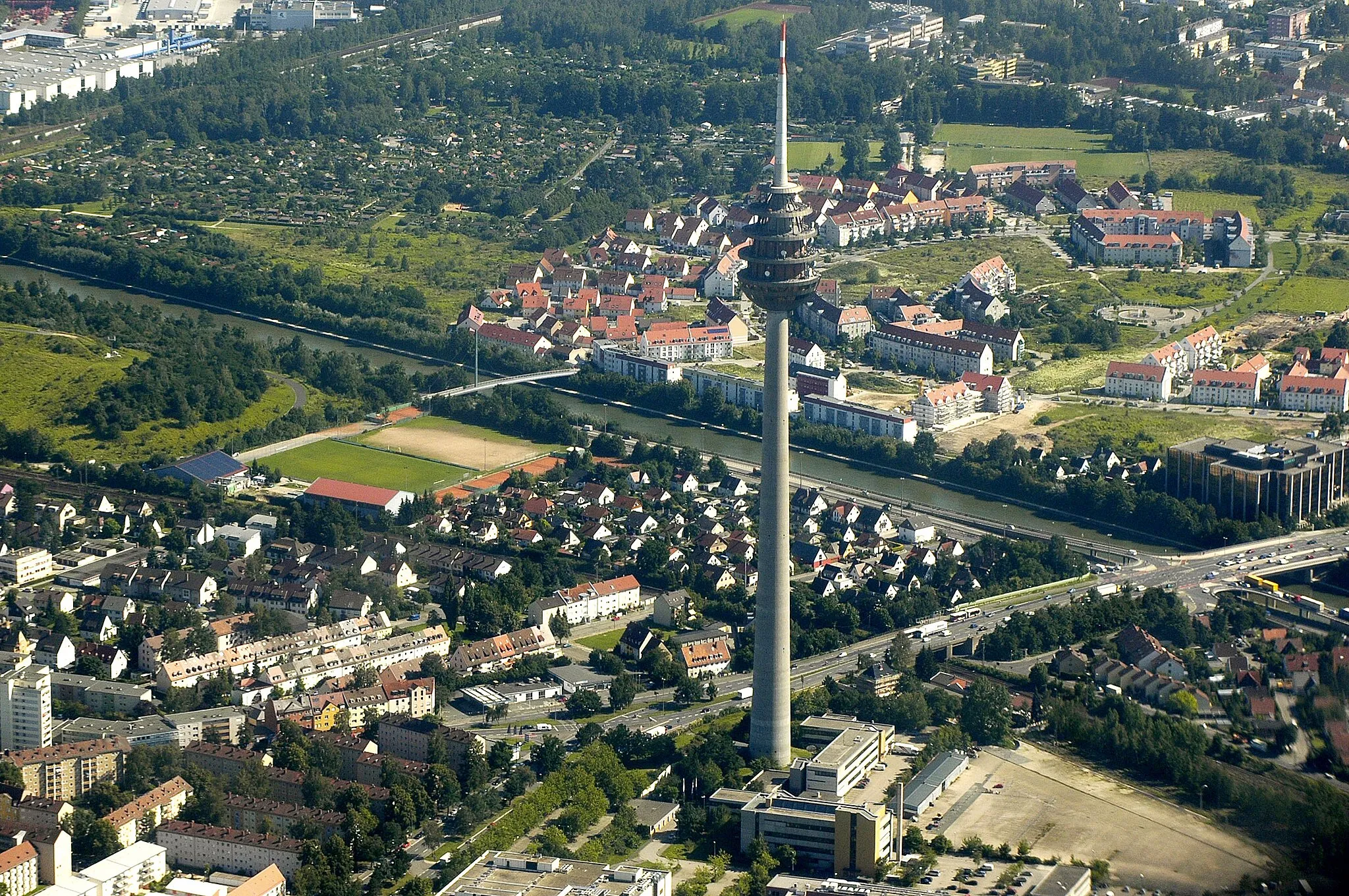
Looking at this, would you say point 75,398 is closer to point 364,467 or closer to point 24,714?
point 364,467

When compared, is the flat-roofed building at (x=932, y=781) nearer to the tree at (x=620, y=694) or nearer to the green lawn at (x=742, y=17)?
the tree at (x=620, y=694)

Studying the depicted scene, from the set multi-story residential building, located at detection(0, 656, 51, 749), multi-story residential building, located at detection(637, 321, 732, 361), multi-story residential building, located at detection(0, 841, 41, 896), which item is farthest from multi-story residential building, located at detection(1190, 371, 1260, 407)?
multi-story residential building, located at detection(0, 841, 41, 896)

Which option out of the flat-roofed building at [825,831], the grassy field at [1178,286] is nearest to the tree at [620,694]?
the flat-roofed building at [825,831]

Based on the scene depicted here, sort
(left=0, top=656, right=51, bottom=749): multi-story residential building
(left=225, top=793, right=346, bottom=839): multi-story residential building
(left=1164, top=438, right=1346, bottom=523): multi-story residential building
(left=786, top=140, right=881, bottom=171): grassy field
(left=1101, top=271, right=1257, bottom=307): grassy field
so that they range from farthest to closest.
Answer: (left=786, top=140, right=881, bottom=171): grassy field, (left=1101, top=271, right=1257, bottom=307): grassy field, (left=1164, top=438, right=1346, bottom=523): multi-story residential building, (left=0, top=656, right=51, bottom=749): multi-story residential building, (left=225, top=793, right=346, bottom=839): multi-story residential building

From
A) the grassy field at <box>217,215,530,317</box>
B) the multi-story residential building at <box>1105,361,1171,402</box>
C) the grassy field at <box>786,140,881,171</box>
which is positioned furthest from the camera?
the grassy field at <box>786,140,881,171</box>

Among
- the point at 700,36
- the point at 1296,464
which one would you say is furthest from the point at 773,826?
the point at 700,36

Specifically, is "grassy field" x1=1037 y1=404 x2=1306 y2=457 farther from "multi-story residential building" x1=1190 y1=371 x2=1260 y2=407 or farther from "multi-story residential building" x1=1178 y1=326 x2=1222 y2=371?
"multi-story residential building" x1=1178 y1=326 x2=1222 y2=371

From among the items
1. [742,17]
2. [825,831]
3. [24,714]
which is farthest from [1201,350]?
[742,17]
